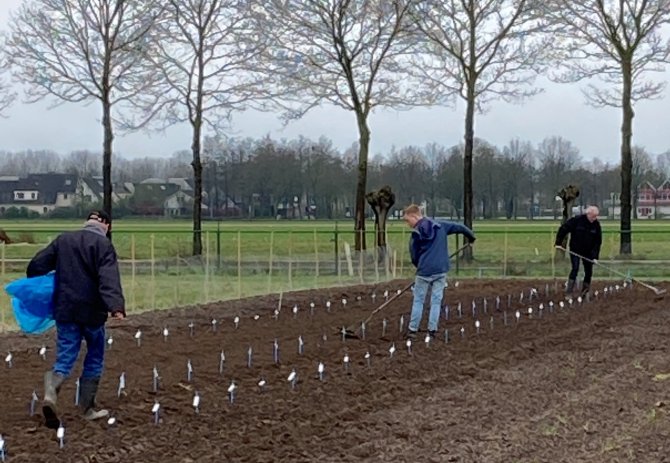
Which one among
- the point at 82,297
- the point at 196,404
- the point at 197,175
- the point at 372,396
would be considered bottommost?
the point at 372,396

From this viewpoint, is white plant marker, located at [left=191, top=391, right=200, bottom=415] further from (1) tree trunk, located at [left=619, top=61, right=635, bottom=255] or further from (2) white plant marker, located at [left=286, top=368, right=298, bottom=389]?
(1) tree trunk, located at [left=619, top=61, right=635, bottom=255]

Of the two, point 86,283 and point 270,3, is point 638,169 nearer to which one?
point 270,3

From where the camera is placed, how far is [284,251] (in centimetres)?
3803

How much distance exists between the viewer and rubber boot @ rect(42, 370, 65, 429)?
6.89 metres

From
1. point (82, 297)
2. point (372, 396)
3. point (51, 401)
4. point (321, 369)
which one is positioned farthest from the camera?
point (321, 369)

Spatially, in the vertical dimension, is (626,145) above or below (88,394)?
above

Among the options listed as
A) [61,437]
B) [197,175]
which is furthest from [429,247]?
[197,175]

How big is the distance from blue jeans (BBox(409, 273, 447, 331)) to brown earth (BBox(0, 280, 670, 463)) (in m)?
0.25

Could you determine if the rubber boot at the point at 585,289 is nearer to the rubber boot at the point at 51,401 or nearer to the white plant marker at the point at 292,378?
the white plant marker at the point at 292,378

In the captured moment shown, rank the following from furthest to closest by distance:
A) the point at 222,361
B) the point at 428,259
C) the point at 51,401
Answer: the point at 428,259 → the point at 222,361 → the point at 51,401

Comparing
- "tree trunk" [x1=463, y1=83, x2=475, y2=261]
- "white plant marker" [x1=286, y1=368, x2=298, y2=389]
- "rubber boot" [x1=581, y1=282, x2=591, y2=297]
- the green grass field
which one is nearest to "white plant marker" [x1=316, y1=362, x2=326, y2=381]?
"white plant marker" [x1=286, y1=368, x2=298, y2=389]

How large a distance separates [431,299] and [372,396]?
3.72 metres

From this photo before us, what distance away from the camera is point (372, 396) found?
8.44m

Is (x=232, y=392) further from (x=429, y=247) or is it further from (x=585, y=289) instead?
(x=585, y=289)
